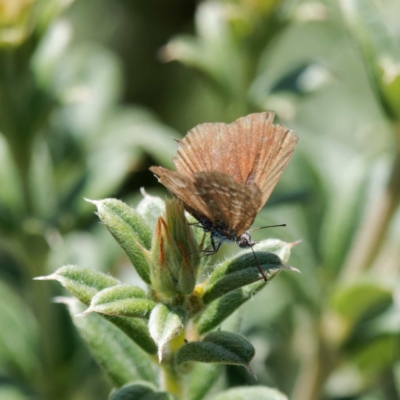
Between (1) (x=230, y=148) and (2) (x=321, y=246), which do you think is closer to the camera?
(1) (x=230, y=148)

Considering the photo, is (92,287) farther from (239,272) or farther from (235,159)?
(235,159)

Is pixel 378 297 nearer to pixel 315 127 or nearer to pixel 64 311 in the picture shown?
pixel 64 311

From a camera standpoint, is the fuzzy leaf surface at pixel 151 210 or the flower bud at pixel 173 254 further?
the fuzzy leaf surface at pixel 151 210

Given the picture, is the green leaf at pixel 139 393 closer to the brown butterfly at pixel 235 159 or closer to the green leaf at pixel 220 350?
the green leaf at pixel 220 350

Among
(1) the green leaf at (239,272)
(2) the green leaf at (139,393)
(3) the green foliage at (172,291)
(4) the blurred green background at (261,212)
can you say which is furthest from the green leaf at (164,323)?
(4) the blurred green background at (261,212)

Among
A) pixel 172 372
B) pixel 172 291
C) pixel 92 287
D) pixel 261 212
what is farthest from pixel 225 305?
pixel 261 212

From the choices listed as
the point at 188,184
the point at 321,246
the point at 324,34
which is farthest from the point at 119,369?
the point at 324,34
